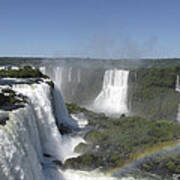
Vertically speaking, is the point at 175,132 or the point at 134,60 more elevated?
the point at 134,60

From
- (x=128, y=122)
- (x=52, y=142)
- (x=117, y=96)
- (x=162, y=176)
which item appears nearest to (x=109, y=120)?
(x=128, y=122)

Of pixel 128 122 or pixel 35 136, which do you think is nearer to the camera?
pixel 35 136

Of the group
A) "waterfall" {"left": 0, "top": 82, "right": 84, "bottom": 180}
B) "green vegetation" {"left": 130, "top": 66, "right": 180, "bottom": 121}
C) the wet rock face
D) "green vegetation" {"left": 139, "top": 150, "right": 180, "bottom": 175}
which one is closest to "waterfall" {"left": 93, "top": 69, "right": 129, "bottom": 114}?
"green vegetation" {"left": 130, "top": 66, "right": 180, "bottom": 121}

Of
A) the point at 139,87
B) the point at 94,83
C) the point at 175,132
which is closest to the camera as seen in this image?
the point at 175,132

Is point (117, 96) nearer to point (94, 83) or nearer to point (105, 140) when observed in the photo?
point (94, 83)

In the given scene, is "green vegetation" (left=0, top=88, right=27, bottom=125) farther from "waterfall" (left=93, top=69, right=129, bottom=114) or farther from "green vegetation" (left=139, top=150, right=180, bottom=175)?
"waterfall" (left=93, top=69, right=129, bottom=114)

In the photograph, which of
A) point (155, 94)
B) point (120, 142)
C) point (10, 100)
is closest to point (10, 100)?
point (10, 100)
